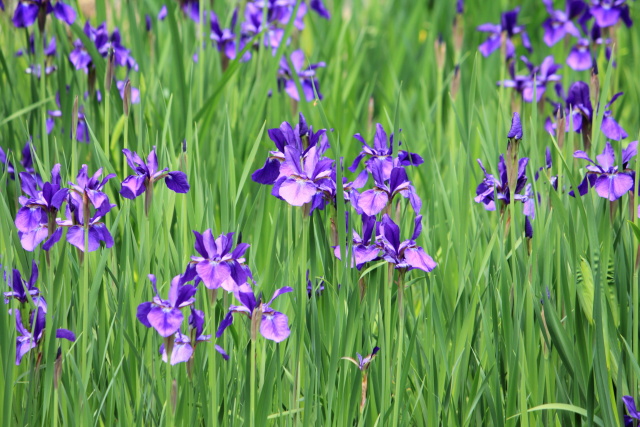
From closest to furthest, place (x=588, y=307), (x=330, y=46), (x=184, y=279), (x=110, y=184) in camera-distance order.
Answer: (x=184, y=279) < (x=588, y=307) < (x=110, y=184) < (x=330, y=46)

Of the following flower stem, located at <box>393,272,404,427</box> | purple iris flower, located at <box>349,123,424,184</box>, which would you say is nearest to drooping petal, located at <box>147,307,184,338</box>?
flower stem, located at <box>393,272,404,427</box>

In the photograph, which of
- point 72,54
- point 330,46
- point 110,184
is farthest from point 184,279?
point 330,46

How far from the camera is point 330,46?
14.6 ft

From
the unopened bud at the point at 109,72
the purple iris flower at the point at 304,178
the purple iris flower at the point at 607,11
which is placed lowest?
the purple iris flower at the point at 304,178

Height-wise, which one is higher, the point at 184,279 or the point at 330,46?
the point at 330,46

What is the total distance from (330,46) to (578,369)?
9.96 ft

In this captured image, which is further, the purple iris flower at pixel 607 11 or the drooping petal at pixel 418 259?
the purple iris flower at pixel 607 11

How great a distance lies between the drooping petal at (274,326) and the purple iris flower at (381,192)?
13.3 inches

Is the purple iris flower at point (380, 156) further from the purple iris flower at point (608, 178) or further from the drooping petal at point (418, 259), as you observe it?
the purple iris flower at point (608, 178)

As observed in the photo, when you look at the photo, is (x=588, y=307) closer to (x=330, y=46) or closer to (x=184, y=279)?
(x=184, y=279)

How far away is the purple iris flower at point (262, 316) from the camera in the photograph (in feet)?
5.17

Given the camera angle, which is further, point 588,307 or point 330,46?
point 330,46

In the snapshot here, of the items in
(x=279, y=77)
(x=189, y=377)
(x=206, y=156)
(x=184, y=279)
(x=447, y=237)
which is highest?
(x=279, y=77)

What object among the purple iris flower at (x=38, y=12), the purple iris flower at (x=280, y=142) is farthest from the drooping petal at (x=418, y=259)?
the purple iris flower at (x=38, y=12)
